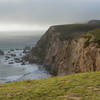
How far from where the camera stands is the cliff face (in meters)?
35.7

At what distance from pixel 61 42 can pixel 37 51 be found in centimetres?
1984

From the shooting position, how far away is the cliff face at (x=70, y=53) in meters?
35.7

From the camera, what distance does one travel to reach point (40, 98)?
1066 centimetres

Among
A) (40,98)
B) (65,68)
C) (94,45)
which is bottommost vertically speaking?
(65,68)

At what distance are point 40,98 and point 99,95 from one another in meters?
3.93

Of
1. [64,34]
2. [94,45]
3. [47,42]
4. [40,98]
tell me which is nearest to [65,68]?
[94,45]

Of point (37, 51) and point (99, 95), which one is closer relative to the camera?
point (99, 95)

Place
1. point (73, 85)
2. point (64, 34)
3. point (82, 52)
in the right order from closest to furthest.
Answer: point (73, 85), point (82, 52), point (64, 34)

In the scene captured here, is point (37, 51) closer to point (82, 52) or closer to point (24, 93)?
point (82, 52)

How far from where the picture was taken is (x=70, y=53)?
50.4 m

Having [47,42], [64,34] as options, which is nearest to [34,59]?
[47,42]

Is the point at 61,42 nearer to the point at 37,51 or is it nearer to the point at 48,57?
the point at 48,57

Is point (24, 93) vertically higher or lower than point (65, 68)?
higher

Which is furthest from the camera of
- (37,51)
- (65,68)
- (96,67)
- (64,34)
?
(37,51)
